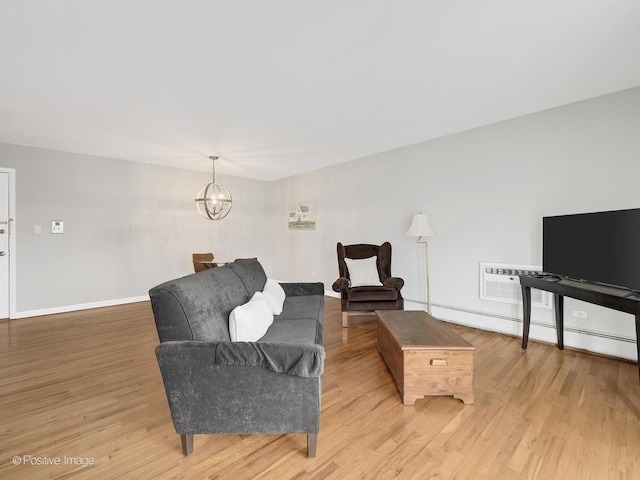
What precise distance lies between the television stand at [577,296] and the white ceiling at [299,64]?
181 cm

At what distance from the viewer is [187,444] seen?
1603 mm

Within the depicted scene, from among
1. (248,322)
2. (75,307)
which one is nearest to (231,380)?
(248,322)

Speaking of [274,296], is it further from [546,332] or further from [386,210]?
[546,332]

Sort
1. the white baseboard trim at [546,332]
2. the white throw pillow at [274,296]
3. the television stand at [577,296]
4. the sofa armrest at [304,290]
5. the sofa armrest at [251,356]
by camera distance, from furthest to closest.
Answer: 1. the sofa armrest at [304,290]
2. the white baseboard trim at [546,332]
3. the white throw pillow at [274,296]
4. the television stand at [577,296]
5. the sofa armrest at [251,356]

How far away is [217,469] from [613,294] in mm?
2911

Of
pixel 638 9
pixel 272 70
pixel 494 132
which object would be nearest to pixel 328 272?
pixel 494 132

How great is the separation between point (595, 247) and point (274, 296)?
286 cm

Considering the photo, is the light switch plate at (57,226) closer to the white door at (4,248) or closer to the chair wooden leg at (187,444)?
the white door at (4,248)

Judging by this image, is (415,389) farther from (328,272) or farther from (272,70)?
(328,272)

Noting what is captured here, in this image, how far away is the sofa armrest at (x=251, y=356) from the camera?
1478 mm

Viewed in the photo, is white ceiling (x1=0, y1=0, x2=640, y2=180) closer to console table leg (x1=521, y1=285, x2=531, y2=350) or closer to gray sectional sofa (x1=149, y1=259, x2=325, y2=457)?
gray sectional sofa (x1=149, y1=259, x2=325, y2=457)

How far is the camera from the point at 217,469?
4.97ft

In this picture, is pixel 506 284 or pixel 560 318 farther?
pixel 506 284

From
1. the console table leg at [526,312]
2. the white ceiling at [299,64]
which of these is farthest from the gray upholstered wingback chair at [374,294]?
the white ceiling at [299,64]
